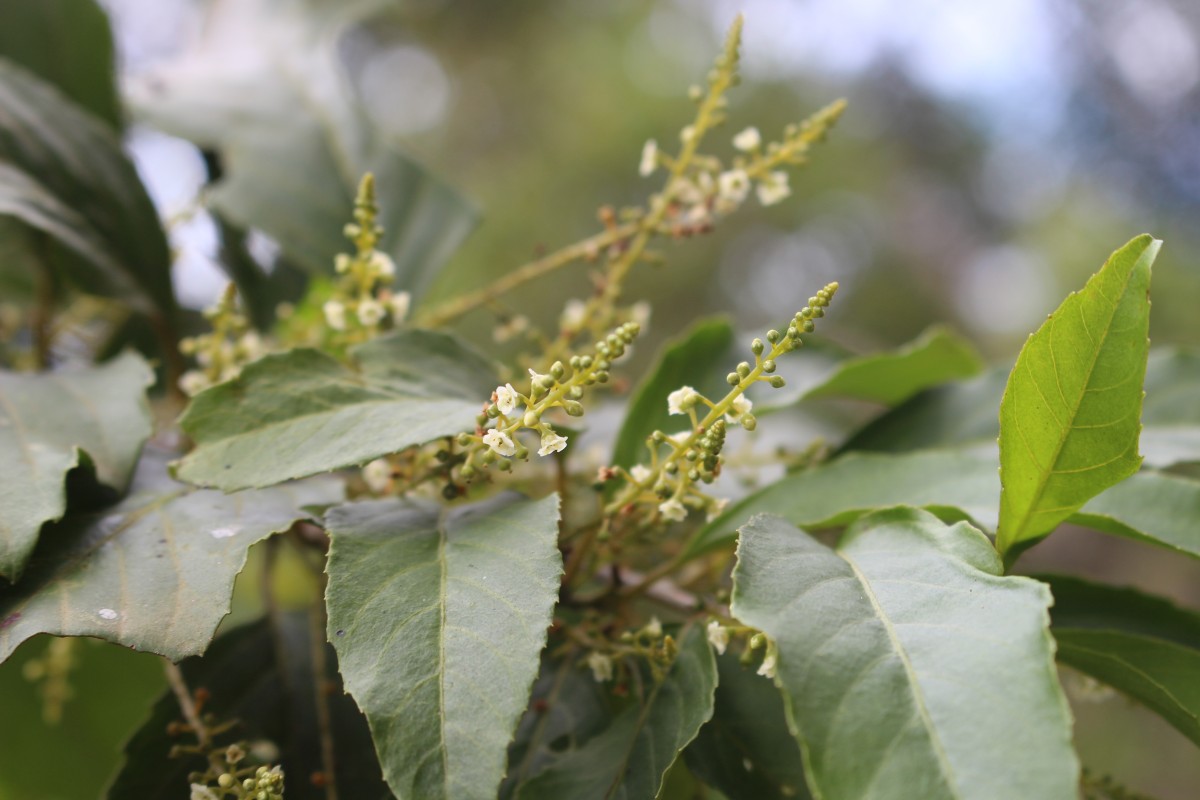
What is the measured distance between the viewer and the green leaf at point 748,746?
417 mm

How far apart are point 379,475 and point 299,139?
402 millimetres

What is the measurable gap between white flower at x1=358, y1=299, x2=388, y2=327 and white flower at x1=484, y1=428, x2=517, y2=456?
178 mm

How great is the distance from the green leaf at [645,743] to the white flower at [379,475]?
0.18m

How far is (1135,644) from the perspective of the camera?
0.41m

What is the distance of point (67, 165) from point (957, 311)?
16.2 feet

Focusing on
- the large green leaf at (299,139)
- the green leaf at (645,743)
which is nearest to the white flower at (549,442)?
the green leaf at (645,743)

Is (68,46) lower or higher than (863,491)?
higher

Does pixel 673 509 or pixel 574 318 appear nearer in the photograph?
pixel 673 509

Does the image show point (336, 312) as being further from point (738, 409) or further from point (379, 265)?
point (738, 409)

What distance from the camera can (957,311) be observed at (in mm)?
4910

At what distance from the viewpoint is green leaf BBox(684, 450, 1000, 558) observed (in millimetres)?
451

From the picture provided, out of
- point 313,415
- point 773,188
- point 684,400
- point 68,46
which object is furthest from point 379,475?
point 68,46

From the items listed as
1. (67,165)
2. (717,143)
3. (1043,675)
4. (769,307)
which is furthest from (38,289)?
(769,307)

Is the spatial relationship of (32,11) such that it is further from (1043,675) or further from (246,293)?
(1043,675)
